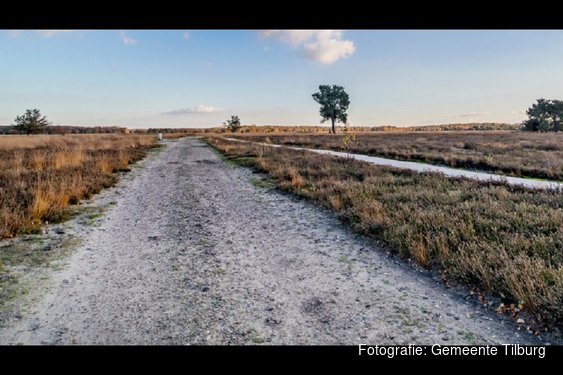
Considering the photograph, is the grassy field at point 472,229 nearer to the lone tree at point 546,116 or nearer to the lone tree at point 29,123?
the lone tree at point 29,123

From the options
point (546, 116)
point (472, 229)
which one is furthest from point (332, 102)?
point (472, 229)

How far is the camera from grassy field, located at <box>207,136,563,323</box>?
445 centimetres

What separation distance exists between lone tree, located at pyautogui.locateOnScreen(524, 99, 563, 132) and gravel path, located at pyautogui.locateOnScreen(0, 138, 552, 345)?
317ft

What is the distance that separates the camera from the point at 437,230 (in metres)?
6.80

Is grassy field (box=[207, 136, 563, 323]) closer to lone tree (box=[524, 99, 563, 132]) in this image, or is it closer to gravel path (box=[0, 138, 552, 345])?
gravel path (box=[0, 138, 552, 345])

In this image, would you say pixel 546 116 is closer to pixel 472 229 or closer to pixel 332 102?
pixel 332 102

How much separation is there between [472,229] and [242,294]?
472 cm

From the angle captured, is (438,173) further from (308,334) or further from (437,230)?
(308,334)

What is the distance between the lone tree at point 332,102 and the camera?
302 feet

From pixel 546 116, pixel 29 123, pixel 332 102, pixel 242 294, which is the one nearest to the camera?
pixel 242 294

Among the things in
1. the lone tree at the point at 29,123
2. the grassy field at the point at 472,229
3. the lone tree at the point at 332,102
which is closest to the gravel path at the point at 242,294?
the grassy field at the point at 472,229

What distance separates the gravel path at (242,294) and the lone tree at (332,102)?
88.8 meters

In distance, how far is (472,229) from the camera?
654 centimetres
